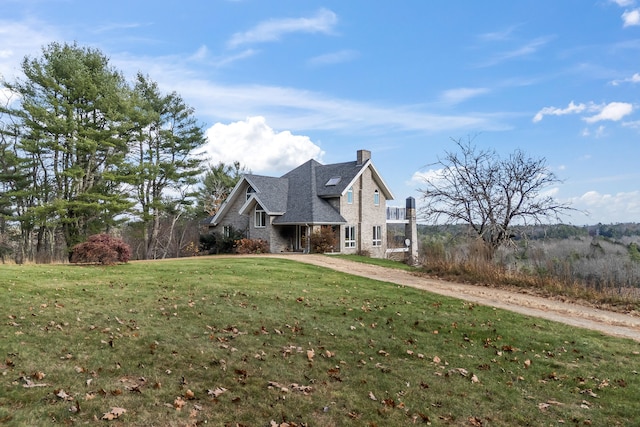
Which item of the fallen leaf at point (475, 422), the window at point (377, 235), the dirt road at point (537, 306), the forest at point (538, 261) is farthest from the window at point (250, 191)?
the fallen leaf at point (475, 422)

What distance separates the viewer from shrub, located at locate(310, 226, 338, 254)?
28.9 metres

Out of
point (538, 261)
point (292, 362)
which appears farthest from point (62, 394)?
point (538, 261)

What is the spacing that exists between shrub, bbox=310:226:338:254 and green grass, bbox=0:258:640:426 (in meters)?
17.2

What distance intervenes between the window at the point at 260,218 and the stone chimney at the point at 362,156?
852cm

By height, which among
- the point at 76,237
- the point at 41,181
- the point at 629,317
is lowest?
the point at 629,317

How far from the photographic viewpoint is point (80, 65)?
29.2 meters

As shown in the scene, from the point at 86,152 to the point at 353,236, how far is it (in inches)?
809

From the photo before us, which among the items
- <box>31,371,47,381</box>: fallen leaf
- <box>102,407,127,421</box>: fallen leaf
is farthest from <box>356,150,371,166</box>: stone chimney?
<box>102,407,127,421</box>: fallen leaf

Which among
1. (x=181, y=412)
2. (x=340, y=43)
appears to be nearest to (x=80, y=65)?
(x=340, y=43)

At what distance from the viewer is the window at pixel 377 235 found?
115ft

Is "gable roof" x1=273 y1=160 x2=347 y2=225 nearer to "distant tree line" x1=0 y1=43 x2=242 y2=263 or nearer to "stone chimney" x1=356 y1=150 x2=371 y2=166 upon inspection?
"stone chimney" x1=356 y1=150 x2=371 y2=166

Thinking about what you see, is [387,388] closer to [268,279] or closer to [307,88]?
[268,279]

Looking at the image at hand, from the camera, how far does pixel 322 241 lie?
94.9 ft

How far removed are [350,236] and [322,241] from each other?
4177 mm
